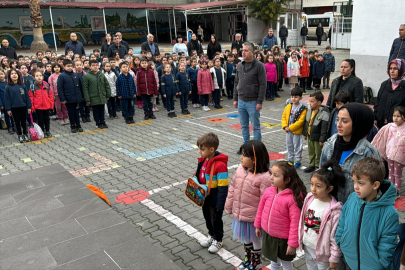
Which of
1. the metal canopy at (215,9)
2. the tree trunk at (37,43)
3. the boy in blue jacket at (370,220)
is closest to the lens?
the boy in blue jacket at (370,220)

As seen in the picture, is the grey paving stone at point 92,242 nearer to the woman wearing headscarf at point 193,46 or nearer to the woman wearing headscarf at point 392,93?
the woman wearing headscarf at point 392,93

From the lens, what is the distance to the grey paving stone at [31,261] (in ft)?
13.1

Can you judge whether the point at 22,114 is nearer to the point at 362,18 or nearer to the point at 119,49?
the point at 119,49

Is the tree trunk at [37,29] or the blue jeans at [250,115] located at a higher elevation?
the tree trunk at [37,29]

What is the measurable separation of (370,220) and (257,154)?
124 centimetres

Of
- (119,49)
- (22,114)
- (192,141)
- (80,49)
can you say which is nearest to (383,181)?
(192,141)

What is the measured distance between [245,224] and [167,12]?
31.8m

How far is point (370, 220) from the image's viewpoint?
286 cm

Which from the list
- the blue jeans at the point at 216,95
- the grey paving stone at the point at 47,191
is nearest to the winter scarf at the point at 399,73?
the grey paving stone at the point at 47,191

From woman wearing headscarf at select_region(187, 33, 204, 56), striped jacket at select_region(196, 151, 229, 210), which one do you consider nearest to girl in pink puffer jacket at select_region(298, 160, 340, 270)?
striped jacket at select_region(196, 151, 229, 210)

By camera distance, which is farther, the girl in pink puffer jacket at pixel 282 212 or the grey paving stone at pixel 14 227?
the grey paving stone at pixel 14 227

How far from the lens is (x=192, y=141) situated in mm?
9188

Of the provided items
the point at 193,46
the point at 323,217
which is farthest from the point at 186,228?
the point at 193,46

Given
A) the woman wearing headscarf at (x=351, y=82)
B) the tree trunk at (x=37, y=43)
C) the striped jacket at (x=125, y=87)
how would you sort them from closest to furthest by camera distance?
1. the woman wearing headscarf at (x=351, y=82)
2. the striped jacket at (x=125, y=87)
3. the tree trunk at (x=37, y=43)
